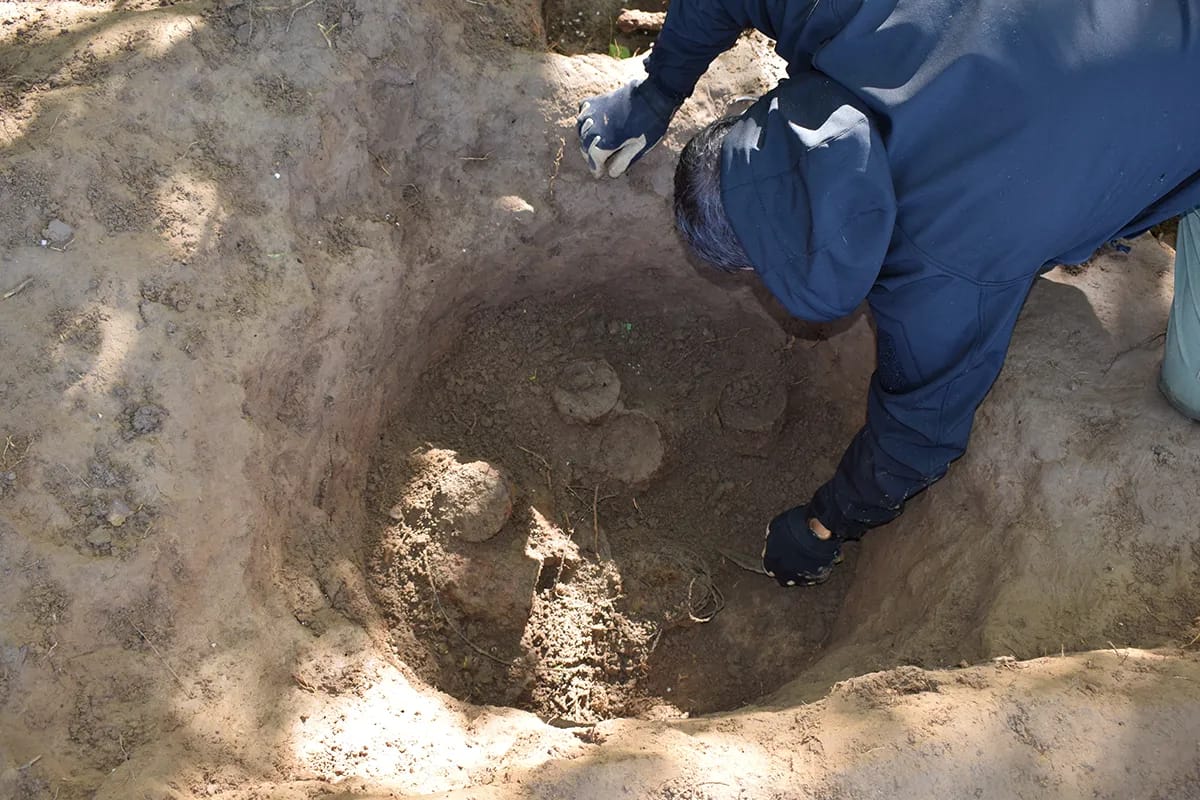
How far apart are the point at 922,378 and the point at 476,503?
1218 mm

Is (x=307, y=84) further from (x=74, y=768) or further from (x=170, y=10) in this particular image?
(x=74, y=768)

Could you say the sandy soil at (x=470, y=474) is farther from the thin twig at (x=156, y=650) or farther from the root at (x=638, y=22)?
the root at (x=638, y=22)

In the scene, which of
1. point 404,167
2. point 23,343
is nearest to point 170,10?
point 404,167

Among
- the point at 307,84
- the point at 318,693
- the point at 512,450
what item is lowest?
the point at 512,450

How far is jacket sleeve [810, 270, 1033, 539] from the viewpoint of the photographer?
175 cm

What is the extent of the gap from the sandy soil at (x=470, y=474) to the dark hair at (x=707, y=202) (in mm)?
765

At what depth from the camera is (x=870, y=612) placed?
243 centimetres

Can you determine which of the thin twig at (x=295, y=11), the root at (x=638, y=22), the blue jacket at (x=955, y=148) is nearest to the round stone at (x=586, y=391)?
the blue jacket at (x=955, y=148)

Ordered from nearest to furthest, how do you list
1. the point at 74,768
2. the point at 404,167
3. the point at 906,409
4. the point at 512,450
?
the point at 74,768 → the point at 906,409 → the point at 404,167 → the point at 512,450

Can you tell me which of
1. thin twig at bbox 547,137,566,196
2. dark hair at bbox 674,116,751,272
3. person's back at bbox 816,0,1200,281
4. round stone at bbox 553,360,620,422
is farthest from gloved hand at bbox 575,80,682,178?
person's back at bbox 816,0,1200,281

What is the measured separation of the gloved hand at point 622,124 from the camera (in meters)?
2.38

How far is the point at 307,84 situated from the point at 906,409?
69.1 inches

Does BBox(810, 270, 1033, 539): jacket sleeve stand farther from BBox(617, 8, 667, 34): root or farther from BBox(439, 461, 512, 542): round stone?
BBox(617, 8, 667, 34): root

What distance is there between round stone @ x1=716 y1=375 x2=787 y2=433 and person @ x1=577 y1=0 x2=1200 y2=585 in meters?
1.00
